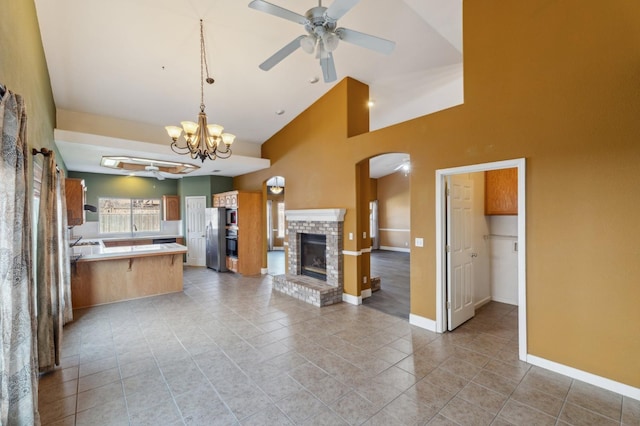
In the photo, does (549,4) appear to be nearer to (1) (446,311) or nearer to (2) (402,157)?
(1) (446,311)

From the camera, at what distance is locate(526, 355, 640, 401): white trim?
2.36 m

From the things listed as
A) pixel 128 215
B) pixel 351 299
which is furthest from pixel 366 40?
pixel 128 215

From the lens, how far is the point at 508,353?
307 cm

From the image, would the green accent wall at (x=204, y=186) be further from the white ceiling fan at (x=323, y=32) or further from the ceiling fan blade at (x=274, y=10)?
the ceiling fan blade at (x=274, y=10)

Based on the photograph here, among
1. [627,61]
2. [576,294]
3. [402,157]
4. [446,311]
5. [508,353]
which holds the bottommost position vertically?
[508,353]

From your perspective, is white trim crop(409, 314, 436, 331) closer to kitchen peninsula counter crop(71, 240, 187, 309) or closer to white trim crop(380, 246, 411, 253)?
kitchen peninsula counter crop(71, 240, 187, 309)

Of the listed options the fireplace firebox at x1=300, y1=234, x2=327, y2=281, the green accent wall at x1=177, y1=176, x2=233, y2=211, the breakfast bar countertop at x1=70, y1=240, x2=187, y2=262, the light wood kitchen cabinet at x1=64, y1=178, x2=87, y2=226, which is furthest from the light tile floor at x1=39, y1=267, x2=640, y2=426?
the green accent wall at x1=177, y1=176, x2=233, y2=211

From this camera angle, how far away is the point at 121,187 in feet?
26.4

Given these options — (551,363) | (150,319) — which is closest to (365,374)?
(551,363)

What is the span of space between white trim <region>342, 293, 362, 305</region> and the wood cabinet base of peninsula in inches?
131

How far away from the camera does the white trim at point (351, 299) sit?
187 inches

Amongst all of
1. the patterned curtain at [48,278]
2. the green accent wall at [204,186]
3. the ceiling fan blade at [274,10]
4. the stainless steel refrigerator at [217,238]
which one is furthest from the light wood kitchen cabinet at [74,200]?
the ceiling fan blade at [274,10]

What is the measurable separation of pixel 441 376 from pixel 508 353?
1.00m

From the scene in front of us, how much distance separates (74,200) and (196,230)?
13.3 ft
